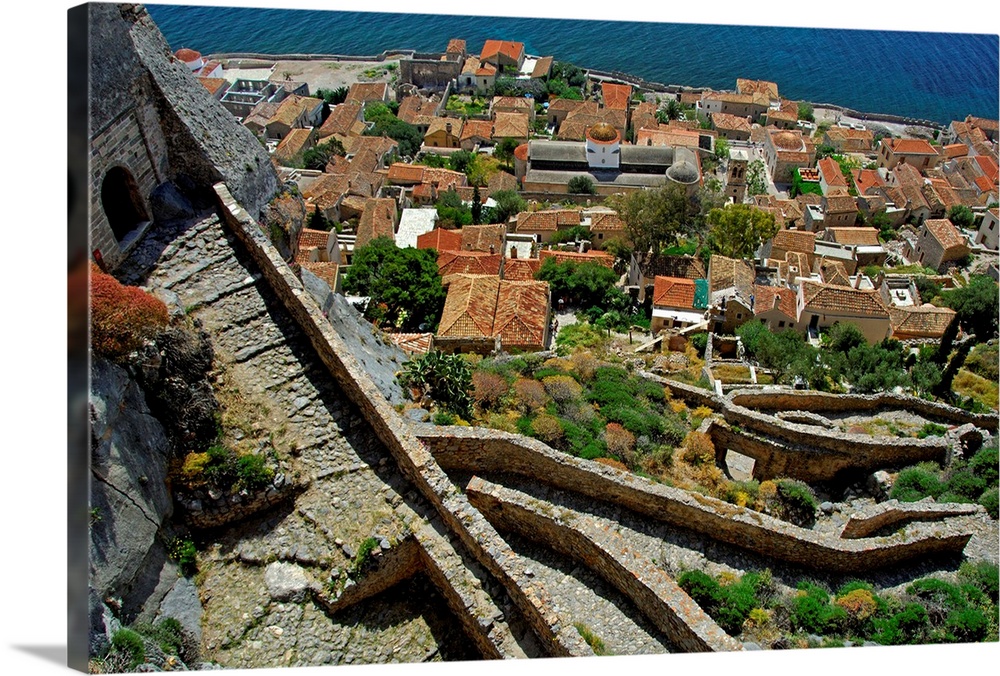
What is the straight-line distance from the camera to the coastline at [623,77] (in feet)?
220

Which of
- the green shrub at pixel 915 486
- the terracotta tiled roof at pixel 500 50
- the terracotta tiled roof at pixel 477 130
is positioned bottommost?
the green shrub at pixel 915 486

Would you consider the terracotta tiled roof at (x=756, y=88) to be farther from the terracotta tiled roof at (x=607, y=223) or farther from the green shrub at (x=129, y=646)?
the green shrub at (x=129, y=646)

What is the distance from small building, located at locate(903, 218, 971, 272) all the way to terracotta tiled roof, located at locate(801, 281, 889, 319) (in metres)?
16.4

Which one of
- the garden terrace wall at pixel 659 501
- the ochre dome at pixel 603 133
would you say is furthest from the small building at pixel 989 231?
the garden terrace wall at pixel 659 501

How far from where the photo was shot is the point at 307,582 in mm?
8984

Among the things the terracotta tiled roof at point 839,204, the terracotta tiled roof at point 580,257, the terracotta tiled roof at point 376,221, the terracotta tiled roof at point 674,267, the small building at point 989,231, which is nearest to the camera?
the terracotta tiled roof at point 674,267

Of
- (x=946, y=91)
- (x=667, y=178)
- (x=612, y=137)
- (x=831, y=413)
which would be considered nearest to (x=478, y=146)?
(x=612, y=137)

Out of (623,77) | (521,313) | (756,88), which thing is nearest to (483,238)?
(521,313)

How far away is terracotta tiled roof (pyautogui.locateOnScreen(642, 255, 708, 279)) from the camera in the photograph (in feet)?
110

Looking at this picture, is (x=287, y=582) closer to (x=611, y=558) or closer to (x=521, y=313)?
(x=611, y=558)

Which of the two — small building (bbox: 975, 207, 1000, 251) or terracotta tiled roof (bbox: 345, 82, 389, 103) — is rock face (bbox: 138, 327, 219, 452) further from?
terracotta tiled roof (bbox: 345, 82, 389, 103)

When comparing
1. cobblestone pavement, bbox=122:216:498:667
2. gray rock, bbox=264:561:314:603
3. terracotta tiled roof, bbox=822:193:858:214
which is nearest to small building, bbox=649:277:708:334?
terracotta tiled roof, bbox=822:193:858:214

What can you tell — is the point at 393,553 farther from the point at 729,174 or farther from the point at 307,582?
the point at 729,174

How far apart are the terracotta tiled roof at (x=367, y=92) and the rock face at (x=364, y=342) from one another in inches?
2068
